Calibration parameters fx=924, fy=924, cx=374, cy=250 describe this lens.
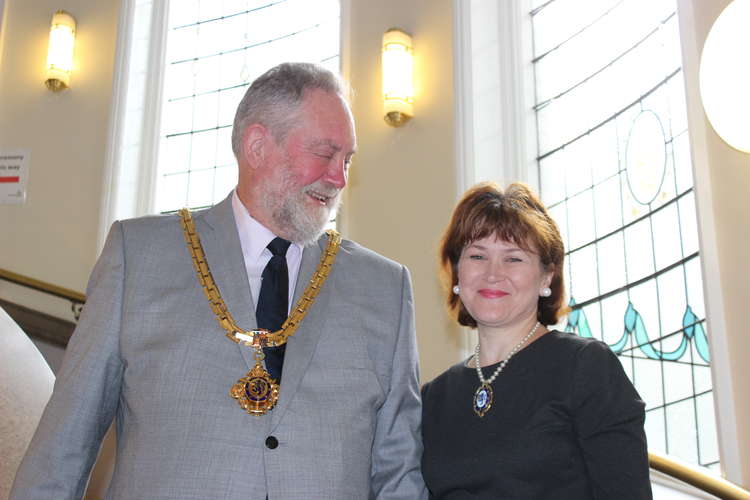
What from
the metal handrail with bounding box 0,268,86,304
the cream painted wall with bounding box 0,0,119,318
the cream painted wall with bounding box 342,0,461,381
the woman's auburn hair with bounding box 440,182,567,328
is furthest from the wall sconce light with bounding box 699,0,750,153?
the cream painted wall with bounding box 0,0,119,318

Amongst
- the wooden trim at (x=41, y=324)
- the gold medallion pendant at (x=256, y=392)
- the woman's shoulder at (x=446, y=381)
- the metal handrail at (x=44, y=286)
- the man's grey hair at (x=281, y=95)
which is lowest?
the gold medallion pendant at (x=256, y=392)

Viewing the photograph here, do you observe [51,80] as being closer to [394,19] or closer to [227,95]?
[227,95]

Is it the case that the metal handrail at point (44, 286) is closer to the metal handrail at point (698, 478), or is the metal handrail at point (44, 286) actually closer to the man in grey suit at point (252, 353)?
the man in grey suit at point (252, 353)

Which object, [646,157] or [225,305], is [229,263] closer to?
[225,305]

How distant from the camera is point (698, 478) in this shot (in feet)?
9.33

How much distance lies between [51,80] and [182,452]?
5.76 metres

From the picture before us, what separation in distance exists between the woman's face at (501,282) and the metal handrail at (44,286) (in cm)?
437

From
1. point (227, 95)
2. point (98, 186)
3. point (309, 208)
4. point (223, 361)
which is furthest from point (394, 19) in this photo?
point (223, 361)

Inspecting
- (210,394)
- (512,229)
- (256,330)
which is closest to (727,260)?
(512,229)

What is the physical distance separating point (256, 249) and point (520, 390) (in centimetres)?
80

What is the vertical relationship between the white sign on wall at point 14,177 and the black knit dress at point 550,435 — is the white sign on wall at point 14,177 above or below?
above

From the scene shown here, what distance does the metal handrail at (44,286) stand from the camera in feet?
20.7

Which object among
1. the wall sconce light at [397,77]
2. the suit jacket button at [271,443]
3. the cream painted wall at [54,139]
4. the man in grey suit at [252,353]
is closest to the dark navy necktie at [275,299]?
the man in grey suit at [252,353]

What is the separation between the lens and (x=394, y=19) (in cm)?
606
